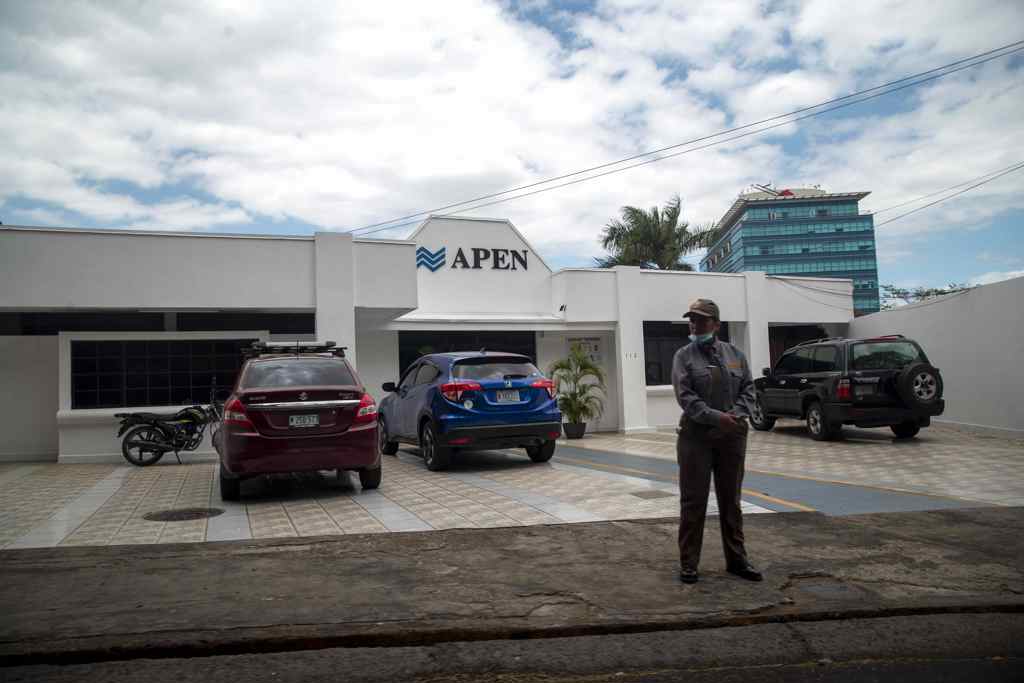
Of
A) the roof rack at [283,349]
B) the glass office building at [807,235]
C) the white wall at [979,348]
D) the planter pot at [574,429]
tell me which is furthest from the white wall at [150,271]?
the glass office building at [807,235]

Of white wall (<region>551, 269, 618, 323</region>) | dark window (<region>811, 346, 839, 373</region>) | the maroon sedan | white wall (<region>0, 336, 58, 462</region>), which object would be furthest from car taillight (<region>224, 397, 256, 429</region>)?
white wall (<region>551, 269, 618, 323</region>)

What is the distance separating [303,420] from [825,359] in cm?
993

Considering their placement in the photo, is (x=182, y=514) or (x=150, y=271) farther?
(x=150, y=271)

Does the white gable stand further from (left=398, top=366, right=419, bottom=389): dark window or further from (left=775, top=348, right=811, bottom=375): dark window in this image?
(left=775, top=348, right=811, bottom=375): dark window

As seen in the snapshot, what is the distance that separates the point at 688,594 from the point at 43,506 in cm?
733

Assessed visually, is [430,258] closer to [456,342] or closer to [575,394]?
[456,342]

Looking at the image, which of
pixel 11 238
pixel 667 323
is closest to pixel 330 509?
pixel 11 238

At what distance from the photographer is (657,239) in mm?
30469

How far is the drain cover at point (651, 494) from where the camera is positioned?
8.19 metres

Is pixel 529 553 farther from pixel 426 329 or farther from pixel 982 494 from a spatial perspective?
pixel 426 329

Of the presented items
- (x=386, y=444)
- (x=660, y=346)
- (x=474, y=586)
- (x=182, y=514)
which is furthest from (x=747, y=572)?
(x=660, y=346)

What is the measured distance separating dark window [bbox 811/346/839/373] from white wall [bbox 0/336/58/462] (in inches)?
555

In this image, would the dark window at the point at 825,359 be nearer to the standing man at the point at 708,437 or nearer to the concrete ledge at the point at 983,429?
the concrete ledge at the point at 983,429

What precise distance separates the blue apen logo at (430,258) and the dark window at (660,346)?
232 inches
